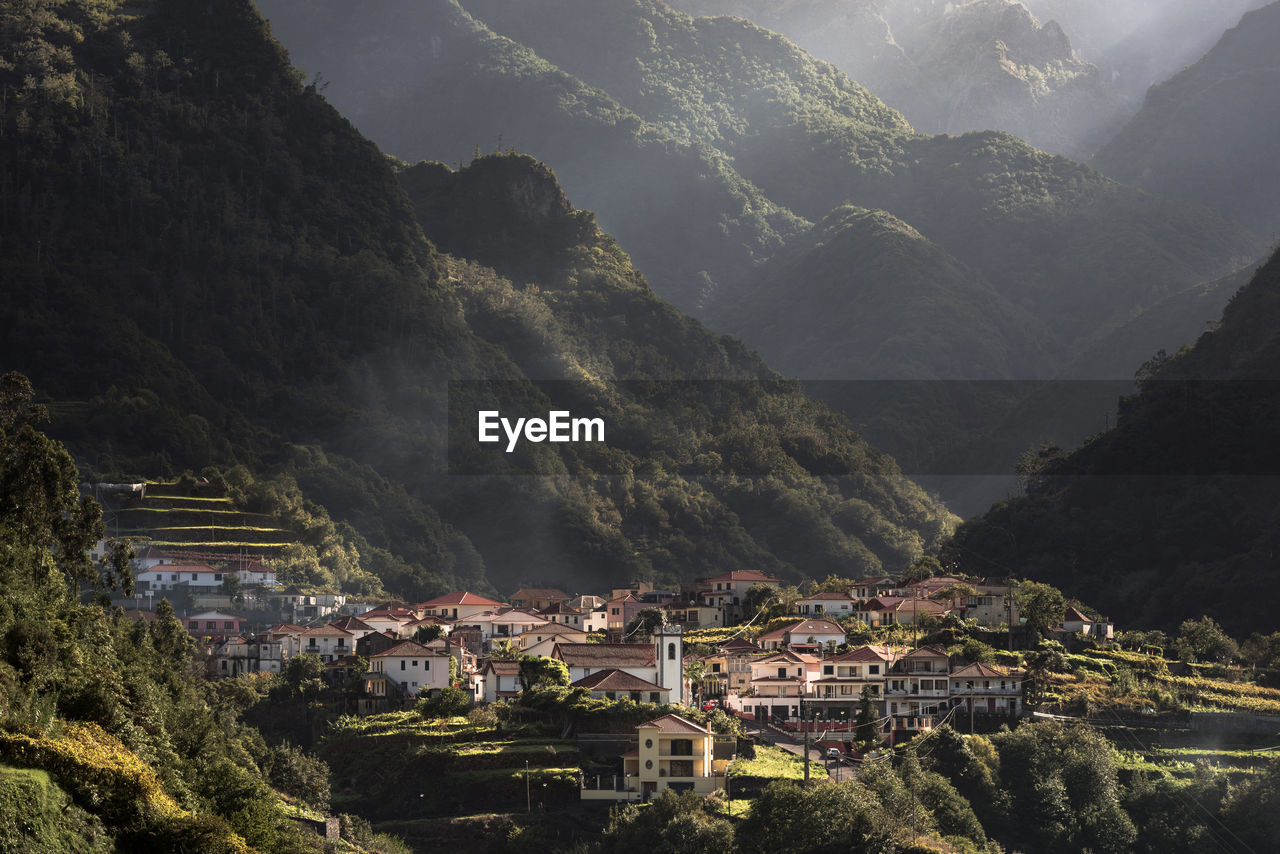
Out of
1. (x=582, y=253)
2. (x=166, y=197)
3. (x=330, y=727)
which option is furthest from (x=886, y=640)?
(x=582, y=253)

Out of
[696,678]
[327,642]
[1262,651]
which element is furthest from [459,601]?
[1262,651]

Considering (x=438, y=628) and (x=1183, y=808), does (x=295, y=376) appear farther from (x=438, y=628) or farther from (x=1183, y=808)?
(x=1183, y=808)

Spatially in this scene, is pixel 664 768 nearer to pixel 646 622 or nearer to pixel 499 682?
pixel 499 682

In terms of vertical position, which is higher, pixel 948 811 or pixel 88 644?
pixel 88 644

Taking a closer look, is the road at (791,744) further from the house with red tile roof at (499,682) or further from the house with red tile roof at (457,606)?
the house with red tile roof at (457,606)

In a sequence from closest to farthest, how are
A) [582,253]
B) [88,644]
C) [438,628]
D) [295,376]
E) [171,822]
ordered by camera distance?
[171,822], [88,644], [438,628], [295,376], [582,253]

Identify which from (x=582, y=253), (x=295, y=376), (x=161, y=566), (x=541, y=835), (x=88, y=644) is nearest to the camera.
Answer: (x=88, y=644)
